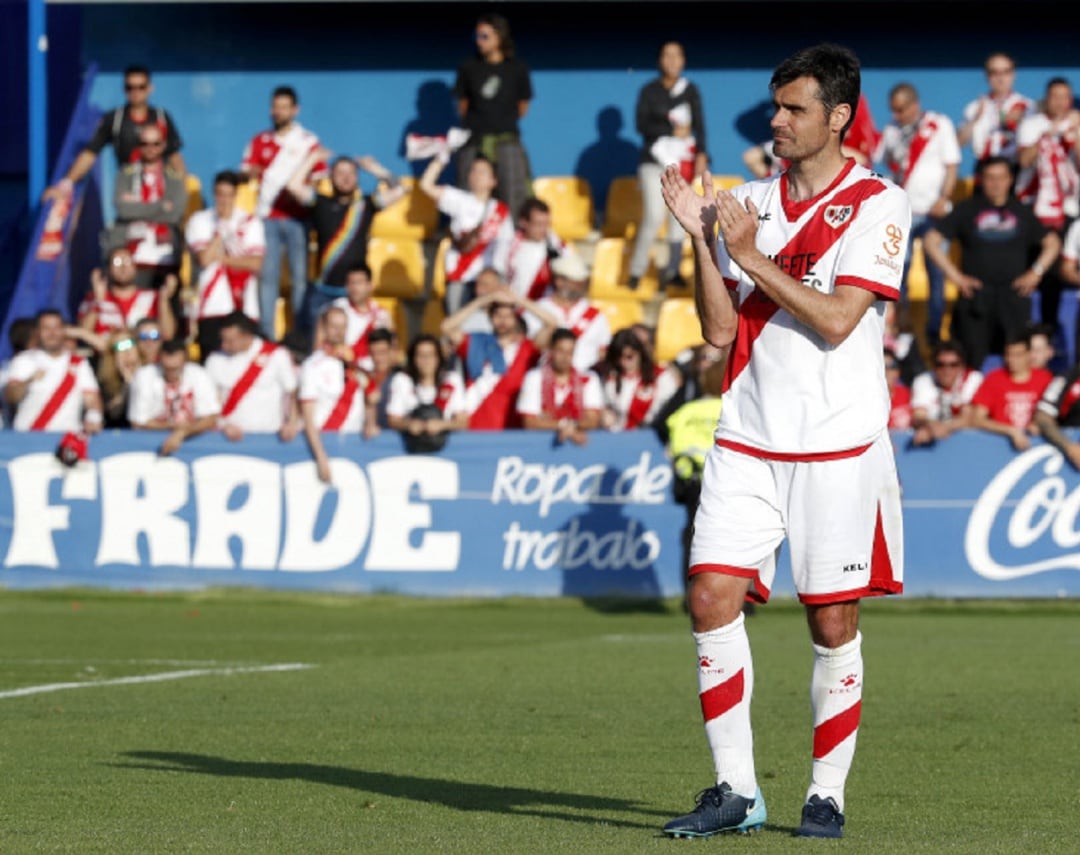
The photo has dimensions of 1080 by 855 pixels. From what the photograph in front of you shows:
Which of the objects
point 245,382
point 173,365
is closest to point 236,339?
point 245,382

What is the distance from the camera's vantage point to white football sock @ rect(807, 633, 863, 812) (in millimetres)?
6500

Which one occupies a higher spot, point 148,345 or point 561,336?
point 561,336

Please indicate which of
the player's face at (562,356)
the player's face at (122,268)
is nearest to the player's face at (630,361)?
the player's face at (562,356)

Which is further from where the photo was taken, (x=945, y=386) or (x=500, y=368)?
(x=500, y=368)

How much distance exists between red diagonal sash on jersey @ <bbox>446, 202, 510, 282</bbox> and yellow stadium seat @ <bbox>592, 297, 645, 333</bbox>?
120 cm

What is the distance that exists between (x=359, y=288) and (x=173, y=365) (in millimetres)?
1908

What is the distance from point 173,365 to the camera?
58.4ft

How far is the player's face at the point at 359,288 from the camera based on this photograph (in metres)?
18.9

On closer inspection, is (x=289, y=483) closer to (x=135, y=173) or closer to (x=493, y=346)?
(x=493, y=346)

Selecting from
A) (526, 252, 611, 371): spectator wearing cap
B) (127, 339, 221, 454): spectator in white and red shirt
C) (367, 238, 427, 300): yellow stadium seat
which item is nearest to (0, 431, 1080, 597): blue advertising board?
(127, 339, 221, 454): spectator in white and red shirt

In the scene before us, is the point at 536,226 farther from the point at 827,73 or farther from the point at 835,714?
the point at 835,714

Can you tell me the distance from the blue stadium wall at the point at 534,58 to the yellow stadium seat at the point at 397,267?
2.06 meters

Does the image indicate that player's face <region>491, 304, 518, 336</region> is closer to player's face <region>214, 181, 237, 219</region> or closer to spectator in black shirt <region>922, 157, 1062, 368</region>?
player's face <region>214, 181, 237, 219</region>

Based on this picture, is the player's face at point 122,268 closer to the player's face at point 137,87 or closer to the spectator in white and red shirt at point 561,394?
the player's face at point 137,87
